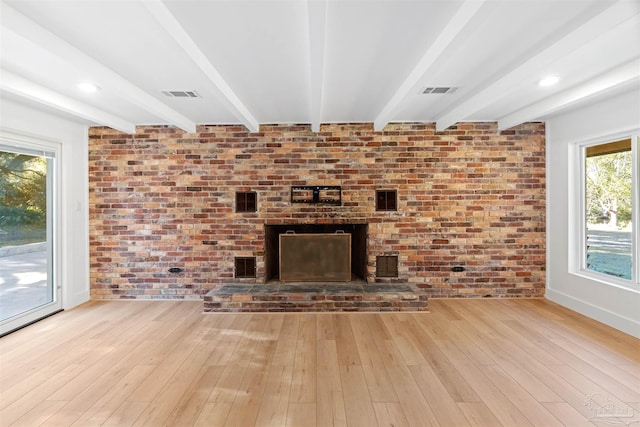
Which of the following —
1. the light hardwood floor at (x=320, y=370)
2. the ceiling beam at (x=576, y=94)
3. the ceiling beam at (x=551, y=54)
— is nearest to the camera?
the ceiling beam at (x=551, y=54)

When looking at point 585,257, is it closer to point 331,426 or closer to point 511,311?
point 511,311

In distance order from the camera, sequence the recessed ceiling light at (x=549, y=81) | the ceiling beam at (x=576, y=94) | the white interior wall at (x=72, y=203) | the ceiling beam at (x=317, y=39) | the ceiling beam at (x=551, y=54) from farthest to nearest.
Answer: the white interior wall at (x=72, y=203)
the recessed ceiling light at (x=549, y=81)
the ceiling beam at (x=576, y=94)
the ceiling beam at (x=551, y=54)
the ceiling beam at (x=317, y=39)

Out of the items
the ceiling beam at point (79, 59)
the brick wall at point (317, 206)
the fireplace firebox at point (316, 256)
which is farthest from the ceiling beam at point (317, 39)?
the fireplace firebox at point (316, 256)

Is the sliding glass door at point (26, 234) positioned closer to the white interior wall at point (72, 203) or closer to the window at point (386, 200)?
the white interior wall at point (72, 203)

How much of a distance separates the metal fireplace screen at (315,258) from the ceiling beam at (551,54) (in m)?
2.26

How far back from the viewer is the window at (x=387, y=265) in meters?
4.55

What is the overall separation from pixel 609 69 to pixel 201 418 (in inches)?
165

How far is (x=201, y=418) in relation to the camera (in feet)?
6.61

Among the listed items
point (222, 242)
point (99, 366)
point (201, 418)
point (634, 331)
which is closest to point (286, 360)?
point (201, 418)

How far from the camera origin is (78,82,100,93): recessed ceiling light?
2975 millimetres

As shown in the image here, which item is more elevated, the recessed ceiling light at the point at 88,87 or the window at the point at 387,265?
the recessed ceiling light at the point at 88,87

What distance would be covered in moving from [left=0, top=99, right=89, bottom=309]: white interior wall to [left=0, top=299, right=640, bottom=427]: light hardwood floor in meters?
0.59

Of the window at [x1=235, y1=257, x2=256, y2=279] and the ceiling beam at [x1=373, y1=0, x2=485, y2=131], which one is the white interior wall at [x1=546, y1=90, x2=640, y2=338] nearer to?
the ceiling beam at [x1=373, y1=0, x2=485, y2=131]

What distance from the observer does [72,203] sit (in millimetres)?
4281
